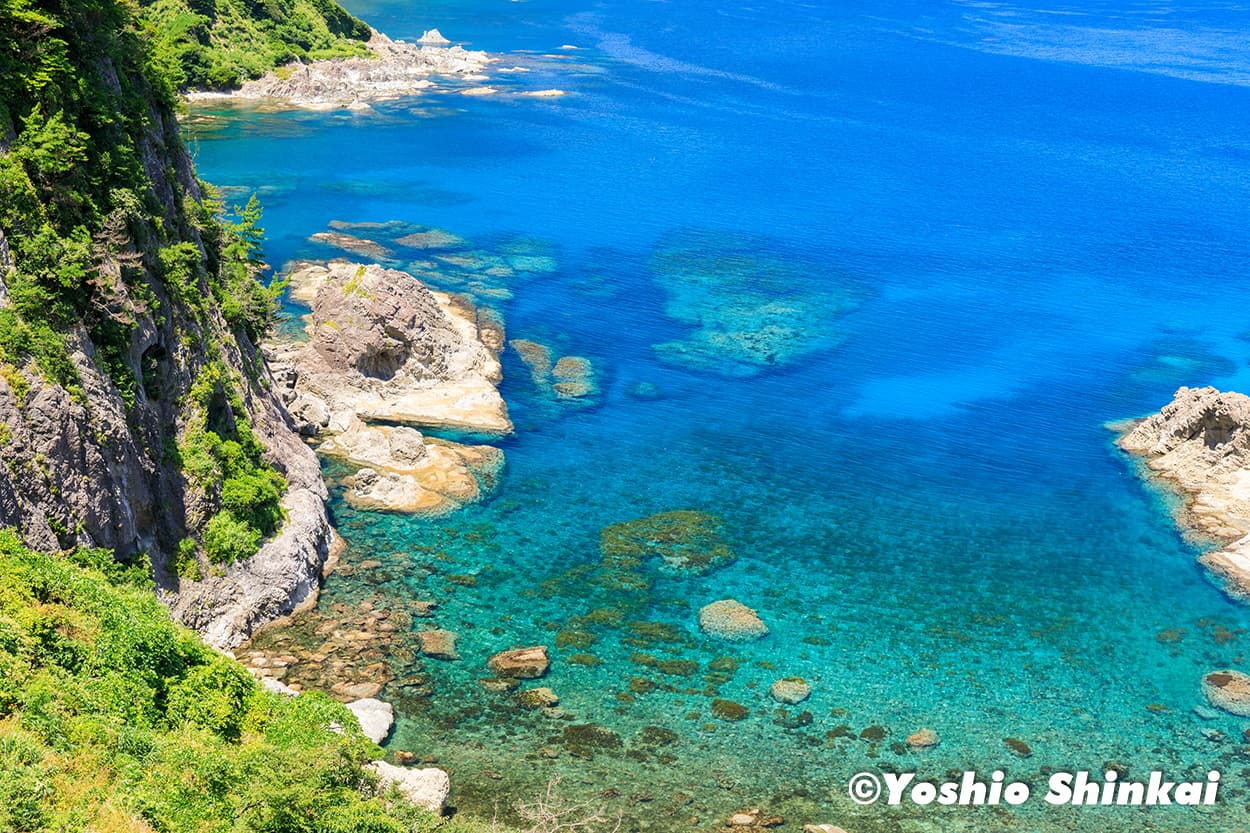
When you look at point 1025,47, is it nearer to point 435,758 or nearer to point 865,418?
point 865,418

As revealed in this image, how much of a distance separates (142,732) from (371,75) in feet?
436

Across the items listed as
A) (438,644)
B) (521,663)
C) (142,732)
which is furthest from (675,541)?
(142,732)

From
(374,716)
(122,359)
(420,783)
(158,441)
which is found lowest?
(374,716)

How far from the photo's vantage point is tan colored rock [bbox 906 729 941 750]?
129ft

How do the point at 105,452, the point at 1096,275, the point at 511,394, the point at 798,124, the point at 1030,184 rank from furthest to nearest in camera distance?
the point at 798,124, the point at 1030,184, the point at 1096,275, the point at 511,394, the point at 105,452

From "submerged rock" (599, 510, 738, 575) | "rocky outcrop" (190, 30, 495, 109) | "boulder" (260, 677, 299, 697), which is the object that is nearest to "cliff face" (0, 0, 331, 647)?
"boulder" (260, 677, 299, 697)

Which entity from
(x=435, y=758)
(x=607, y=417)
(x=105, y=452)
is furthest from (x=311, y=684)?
(x=607, y=417)

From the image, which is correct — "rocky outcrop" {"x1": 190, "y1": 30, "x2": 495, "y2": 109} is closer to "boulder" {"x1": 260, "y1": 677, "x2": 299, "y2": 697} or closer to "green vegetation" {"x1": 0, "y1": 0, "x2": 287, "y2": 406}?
Result: "green vegetation" {"x1": 0, "y1": 0, "x2": 287, "y2": 406}

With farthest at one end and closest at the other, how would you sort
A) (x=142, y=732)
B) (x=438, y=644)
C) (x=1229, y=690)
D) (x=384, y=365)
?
(x=384, y=365) → (x=1229, y=690) → (x=438, y=644) → (x=142, y=732)

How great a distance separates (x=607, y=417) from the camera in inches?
2549

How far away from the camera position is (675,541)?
5172cm

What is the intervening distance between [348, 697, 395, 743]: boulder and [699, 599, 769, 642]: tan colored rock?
541 inches

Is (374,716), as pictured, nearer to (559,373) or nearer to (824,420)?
(559,373)

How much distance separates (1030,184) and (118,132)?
96832mm
